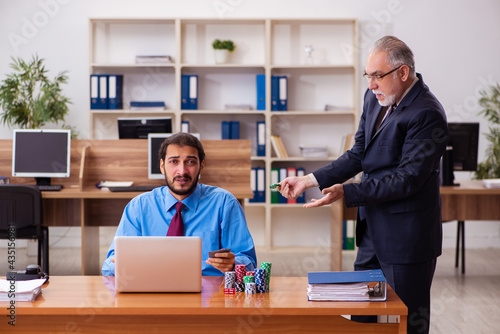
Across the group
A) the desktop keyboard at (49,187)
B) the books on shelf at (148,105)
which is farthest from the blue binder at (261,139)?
the desktop keyboard at (49,187)

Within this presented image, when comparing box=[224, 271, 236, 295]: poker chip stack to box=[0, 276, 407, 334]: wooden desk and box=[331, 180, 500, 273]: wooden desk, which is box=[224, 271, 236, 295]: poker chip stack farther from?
box=[331, 180, 500, 273]: wooden desk

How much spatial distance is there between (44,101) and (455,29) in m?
4.01

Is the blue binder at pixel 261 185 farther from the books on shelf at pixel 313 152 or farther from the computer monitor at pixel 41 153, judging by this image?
the computer monitor at pixel 41 153

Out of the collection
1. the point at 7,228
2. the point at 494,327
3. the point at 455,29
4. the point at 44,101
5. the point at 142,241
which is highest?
the point at 455,29

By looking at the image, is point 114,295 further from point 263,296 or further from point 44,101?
point 44,101

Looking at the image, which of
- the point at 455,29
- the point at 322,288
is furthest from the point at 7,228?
the point at 455,29

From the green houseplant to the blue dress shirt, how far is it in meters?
4.01

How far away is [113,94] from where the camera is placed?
5820 millimetres

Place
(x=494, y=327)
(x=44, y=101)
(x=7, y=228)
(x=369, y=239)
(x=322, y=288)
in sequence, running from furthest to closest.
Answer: (x=44, y=101) < (x=7, y=228) < (x=494, y=327) < (x=369, y=239) < (x=322, y=288)

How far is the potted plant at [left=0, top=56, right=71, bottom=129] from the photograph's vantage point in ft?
18.1

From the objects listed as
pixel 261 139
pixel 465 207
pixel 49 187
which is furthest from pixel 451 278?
pixel 49 187

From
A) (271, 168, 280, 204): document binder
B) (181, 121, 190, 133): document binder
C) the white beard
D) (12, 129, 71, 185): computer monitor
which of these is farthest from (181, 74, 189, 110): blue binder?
the white beard

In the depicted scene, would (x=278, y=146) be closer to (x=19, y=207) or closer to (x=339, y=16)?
(x=339, y=16)

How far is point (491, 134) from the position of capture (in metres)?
6.08
